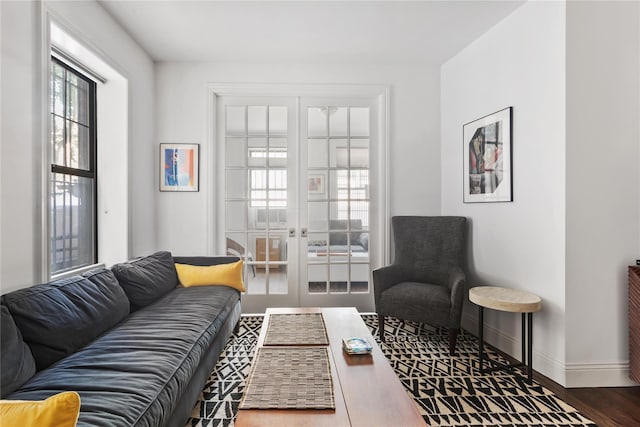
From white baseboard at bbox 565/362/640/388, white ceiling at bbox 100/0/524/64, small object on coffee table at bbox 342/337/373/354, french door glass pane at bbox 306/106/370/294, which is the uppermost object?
white ceiling at bbox 100/0/524/64

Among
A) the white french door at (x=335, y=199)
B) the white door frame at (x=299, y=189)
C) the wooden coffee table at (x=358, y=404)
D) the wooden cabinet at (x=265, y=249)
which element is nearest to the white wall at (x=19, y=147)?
the wooden coffee table at (x=358, y=404)

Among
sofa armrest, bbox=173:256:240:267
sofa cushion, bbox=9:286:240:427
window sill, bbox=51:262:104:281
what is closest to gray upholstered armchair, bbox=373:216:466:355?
sofa armrest, bbox=173:256:240:267

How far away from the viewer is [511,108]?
8.87 feet

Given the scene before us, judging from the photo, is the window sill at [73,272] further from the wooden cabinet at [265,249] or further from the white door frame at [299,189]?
the wooden cabinet at [265,249]

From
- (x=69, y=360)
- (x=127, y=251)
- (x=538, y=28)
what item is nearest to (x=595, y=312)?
(x=538, y=28)

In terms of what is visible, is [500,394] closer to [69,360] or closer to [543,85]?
[543,85]

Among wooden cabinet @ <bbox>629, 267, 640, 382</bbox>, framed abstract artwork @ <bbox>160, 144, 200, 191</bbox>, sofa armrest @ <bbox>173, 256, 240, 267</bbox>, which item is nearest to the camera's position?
wooden cabinet @ <bbox>629, 267, 640, 382</bbox>

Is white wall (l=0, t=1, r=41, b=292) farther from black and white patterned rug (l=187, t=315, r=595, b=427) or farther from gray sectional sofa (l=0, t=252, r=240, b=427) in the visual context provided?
black and white patterned rug (l=187, t=315, r=595, b=427)

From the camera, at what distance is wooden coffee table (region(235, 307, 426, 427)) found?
1216 mm

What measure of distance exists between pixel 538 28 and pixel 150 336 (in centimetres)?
322

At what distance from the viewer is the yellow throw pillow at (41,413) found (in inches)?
36.2

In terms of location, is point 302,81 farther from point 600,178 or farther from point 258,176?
point 600,178

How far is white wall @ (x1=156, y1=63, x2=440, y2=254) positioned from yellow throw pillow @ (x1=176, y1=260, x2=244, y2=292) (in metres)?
0.65

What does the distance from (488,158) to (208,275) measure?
2642 mm
